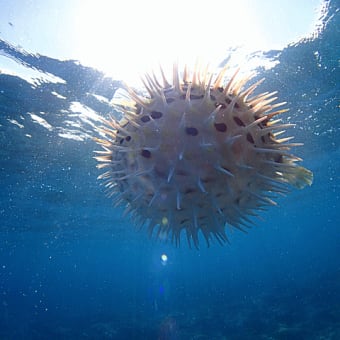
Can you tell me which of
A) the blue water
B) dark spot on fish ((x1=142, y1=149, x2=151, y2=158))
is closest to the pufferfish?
dark spot on fish ((x1=142, y1=149, x2=151, y2=158))

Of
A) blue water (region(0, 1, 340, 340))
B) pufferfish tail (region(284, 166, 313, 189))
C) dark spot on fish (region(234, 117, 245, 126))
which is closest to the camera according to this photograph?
dark spot on fish (region(234, 117, 245, 126))

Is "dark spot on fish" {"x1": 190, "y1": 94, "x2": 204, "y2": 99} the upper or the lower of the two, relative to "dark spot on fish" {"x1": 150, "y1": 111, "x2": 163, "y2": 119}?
upper

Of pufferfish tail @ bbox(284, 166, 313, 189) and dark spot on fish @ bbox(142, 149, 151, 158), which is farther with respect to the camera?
pufferfish tail @ bbox(284, 166, 313, 189)

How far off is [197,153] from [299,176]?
38.5 inches

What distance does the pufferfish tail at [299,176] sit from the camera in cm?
238

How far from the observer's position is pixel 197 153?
1.94 m

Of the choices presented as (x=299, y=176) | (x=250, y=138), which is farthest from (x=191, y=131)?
(x=299, y=176)

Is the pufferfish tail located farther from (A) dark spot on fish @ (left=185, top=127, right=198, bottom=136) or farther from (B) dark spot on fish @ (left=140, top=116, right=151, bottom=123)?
(B) dark spot on fish @ (left=140, top=116, right=151, bottom=123)

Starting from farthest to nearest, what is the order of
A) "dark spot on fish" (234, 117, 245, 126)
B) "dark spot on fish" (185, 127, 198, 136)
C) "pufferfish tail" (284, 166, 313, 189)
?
1. "pufferfish tail" (284, 166, 313, 189)
2. "dark spot on fish" (234, 117, 245, 126)
3. "dark spot on fish" (185, 127, 198, 136)

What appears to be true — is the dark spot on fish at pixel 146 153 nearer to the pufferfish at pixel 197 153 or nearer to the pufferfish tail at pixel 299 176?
the pufferfish at pixel 197 153

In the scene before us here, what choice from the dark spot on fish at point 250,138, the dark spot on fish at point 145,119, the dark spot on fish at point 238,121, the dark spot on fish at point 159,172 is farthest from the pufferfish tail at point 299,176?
the dark spot on fish at point 145,119

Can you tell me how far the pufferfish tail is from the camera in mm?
2385

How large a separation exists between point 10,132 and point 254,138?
A: 15.0 metres

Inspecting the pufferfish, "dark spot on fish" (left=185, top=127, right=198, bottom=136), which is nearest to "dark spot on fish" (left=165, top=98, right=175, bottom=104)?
the pufferfish
